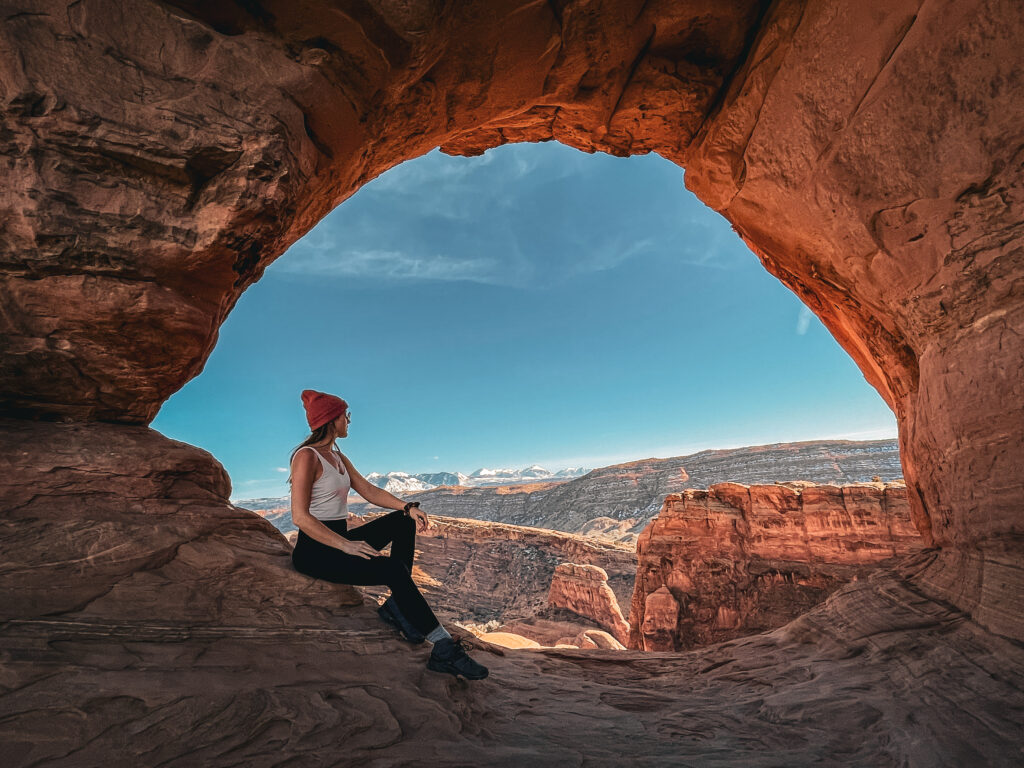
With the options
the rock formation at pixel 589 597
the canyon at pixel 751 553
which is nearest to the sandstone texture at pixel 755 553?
the canyon at pixel 751 553

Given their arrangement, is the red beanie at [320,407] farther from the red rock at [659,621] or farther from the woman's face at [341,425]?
the red rock at [659,621]

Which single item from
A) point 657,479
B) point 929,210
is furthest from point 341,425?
point 657,479

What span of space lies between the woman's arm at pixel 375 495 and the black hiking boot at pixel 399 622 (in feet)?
2.23

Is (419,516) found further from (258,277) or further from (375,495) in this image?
(258,277)

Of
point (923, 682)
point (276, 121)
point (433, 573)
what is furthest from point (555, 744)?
point (433, 573)

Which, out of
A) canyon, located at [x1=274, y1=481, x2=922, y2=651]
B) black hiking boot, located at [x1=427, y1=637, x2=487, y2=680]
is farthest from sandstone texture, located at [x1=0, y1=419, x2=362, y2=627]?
canyon, located at [x1=274, y1=481, x2=922, y2=651]

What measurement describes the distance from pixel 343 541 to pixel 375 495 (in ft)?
2.86

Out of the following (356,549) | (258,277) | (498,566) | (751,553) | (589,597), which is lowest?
(498,566)

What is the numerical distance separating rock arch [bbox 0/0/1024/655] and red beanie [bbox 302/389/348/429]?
1.30m

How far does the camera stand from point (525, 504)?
10562 cm

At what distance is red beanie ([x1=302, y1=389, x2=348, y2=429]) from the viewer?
12.4ft

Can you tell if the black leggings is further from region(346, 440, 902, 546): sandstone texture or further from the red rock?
region(346, 440, 902, 546): sandstone texture

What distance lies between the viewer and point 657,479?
8944cm

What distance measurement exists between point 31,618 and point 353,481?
205cm
